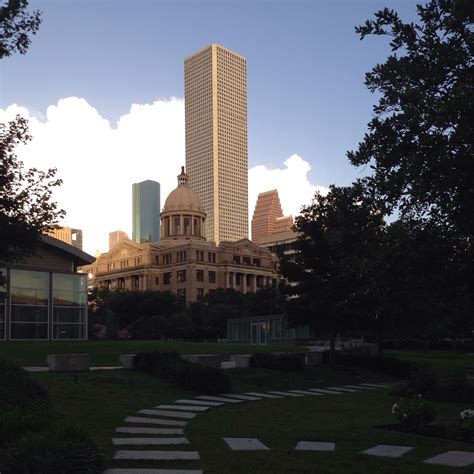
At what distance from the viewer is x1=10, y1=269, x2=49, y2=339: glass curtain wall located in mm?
51688

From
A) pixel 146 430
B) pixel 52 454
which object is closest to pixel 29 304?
pixel 146 430

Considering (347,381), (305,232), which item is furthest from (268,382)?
(305,232)

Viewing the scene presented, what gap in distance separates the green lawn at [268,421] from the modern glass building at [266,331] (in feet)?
139

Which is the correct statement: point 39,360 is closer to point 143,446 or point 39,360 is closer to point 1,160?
point 1,160

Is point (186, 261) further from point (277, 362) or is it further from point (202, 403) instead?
point (202, 403)

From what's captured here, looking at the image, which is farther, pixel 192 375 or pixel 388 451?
pixel 192 375

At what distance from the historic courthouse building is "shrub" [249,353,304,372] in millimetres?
133459

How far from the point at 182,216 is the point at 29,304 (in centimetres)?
11986

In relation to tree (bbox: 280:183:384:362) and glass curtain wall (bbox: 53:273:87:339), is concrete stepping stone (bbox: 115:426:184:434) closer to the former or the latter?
tree (bbox: 280:183:384:362)

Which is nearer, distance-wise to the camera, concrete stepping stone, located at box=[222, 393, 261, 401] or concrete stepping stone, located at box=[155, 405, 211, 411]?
concrete stepping stone, located at box=[155, 405, 211, 411]

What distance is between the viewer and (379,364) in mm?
31188

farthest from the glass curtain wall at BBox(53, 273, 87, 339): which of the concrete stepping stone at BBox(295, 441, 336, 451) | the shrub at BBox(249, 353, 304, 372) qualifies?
the concrete stepping stone at BBox(295, 441, 336, 451)

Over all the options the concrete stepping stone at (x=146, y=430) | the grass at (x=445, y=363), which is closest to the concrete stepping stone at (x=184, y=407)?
the concrete stepping stone at (x=146, y=430)

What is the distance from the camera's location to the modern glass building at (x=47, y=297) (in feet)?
169
